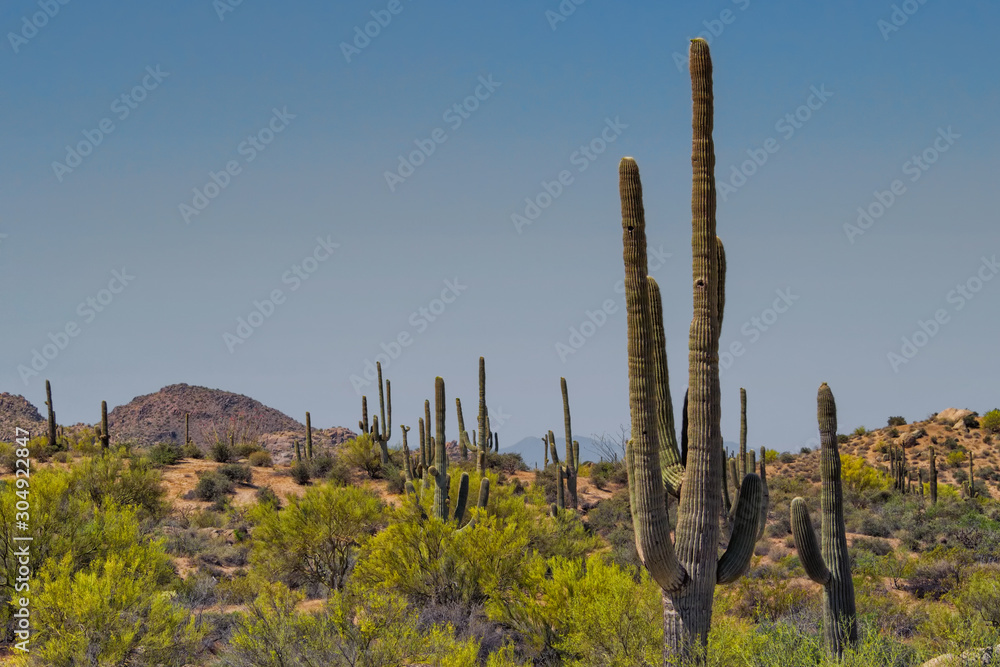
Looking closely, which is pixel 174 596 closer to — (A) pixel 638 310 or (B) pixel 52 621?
(B) pixel 52 621

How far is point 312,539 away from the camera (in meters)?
16.3

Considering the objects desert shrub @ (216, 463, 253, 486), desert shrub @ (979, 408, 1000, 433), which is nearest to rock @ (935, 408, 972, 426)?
desert shrub @ (979, 408, 1000, 433)

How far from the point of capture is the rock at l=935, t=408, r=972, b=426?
48.7 meters

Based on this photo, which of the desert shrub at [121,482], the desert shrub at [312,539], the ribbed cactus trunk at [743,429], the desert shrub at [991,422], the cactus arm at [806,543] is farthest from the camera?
the desert shrub at [991,422]

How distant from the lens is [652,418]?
8.62 metres

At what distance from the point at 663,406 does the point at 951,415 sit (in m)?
47.1

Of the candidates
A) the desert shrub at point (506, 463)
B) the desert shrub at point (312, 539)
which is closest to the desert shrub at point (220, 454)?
the desert shrub at point (506, 463)

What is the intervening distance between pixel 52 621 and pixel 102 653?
77cm

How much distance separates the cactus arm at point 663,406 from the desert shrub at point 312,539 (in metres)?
8.45

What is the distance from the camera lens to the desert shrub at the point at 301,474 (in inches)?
1261

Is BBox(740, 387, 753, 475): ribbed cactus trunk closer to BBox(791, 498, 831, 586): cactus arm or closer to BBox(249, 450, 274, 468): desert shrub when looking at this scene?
BBox(791, 498, 831, 586): cactus arm

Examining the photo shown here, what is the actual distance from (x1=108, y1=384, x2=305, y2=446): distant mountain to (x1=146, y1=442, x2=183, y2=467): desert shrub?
34.6 metres

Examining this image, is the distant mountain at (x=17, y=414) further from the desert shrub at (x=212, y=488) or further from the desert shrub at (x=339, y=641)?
the desert shrub at (x=339, y=641)

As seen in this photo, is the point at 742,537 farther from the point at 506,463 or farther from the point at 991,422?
the point at 991,422
